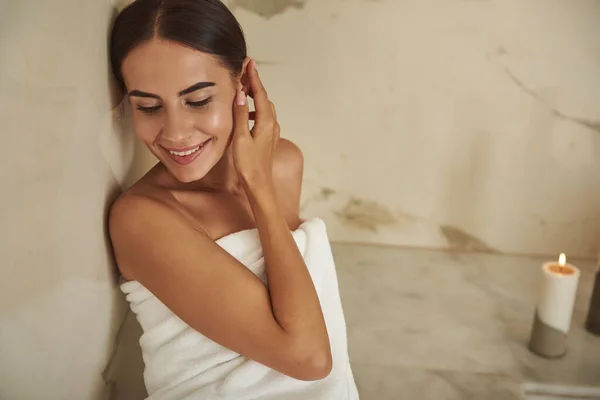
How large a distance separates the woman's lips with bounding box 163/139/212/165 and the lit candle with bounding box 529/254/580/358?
0.70m

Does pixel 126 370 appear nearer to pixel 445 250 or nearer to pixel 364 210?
pixel 364 210

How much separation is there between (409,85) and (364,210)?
0.32 metres

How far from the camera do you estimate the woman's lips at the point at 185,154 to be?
79 cm

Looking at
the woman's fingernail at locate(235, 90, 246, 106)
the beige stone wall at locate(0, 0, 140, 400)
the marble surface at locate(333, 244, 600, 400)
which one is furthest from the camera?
the marble surface at locate(333, 244, 600, 400)

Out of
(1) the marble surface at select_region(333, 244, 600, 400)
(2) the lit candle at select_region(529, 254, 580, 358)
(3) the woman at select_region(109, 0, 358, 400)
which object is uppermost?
(3) the woman at select_region(109, 0, 358, 400)

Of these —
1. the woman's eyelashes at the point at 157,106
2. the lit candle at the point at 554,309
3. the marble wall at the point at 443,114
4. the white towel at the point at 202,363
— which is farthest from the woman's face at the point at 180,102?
the lit candle at the point at 554,309

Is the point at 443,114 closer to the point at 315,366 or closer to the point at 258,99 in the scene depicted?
the point at 258,99

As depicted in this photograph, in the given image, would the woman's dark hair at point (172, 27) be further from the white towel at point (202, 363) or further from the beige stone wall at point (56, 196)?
the white towel at point (202, 363)

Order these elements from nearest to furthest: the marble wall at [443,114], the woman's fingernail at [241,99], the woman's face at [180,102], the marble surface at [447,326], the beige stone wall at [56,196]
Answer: the beige stone wall at [56,196], the woman's face at [180,102], the woman's fingernail at [241,99], the marble surface at [447,326], the marble wall at [443,114]

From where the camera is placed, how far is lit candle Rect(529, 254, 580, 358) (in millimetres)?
1052

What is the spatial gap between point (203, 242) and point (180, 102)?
19cm

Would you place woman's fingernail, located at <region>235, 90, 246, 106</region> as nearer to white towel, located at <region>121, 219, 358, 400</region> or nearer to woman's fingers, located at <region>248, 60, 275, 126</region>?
woman's fingers, located at <region>248, 60, 275, 126</region>

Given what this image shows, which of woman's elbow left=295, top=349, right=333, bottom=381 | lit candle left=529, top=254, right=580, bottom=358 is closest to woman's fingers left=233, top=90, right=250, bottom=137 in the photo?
woman's elbow left=295, top=349, right=333, bottom=381

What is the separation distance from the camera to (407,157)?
1.34m
